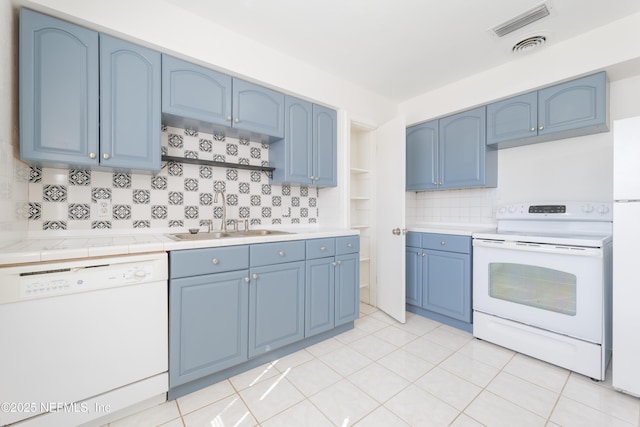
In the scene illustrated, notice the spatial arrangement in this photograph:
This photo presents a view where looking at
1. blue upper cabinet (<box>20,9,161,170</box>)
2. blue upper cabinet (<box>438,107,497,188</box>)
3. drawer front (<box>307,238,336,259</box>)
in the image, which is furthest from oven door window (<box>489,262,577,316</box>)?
blue upper cabinet (<box>20,9,161,170</box>)

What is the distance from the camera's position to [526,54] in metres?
2.29

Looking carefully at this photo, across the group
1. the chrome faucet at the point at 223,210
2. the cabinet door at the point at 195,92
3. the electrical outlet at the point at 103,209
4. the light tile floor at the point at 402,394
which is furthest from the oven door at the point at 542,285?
the electrical outlet at the point at 103,209

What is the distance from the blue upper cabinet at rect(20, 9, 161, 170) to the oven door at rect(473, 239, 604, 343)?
269 cm

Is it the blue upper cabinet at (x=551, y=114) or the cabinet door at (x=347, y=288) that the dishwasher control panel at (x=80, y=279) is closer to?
the cabinet door at (x=347, y=288)

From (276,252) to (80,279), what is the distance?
1060 millimetres

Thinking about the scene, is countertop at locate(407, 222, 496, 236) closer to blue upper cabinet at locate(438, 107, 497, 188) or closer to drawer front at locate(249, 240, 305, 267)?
blue upper cabinet at locate(438, 107, 497, 188)

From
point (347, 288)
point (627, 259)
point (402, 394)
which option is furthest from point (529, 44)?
point (402, 394)

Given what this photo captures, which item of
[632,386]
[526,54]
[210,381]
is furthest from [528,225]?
[210,381]

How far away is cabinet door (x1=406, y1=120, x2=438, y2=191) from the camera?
9.86ft

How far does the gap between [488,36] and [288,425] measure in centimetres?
299

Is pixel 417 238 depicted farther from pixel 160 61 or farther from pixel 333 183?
pixel 160 61

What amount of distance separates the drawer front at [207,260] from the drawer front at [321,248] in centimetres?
55

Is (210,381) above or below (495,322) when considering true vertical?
below

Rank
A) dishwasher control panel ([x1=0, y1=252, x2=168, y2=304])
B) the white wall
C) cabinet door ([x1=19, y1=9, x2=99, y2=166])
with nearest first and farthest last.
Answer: dishwasher control panel ([x1=0, y1=252, x2=168, y2=304])
the white wall
cabinet door ([x1=19, y1=9, x2=99, y2=166])
